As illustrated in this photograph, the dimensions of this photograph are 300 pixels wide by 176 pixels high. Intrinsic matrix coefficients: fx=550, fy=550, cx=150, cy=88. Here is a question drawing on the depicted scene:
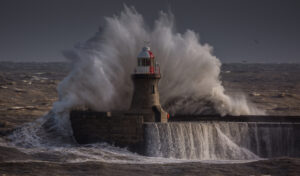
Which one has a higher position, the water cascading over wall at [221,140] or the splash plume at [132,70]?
the splash plume at [132,70]

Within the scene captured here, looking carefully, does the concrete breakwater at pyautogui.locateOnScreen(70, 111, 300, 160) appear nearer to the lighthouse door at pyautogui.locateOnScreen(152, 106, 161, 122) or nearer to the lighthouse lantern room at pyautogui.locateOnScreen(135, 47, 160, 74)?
the lighthouse door at pyautogui.locateOnScreen(152, 106, 161, 122)

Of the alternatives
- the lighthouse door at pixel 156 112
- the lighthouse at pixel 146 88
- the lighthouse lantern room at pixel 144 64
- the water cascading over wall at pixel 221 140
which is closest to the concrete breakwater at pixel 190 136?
the water cascading over wall at pixel 221 140

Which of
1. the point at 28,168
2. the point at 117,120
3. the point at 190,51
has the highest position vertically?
the point at 190,51

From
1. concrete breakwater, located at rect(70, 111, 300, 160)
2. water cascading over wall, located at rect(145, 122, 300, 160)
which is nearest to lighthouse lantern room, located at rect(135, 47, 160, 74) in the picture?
concrete breakwater, located at rect(70, 111, 300, 160)

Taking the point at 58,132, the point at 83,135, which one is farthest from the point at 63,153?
the point at 58,132

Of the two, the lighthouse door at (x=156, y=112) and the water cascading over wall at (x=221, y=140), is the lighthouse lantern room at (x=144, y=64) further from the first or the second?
the water cascading over wall at (x=221, y=140)

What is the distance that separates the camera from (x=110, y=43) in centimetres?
3112

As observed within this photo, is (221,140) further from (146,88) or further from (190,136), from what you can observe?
(146,88)

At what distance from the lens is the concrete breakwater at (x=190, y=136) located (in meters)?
24.2

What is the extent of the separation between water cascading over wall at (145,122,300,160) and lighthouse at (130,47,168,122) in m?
1.44

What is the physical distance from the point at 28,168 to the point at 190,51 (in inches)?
647

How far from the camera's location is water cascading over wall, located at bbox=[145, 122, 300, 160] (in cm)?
2455

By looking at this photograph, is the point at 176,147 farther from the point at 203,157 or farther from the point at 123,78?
the point at 123,78

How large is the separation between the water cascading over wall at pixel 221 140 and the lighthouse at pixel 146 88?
1438mm
